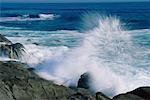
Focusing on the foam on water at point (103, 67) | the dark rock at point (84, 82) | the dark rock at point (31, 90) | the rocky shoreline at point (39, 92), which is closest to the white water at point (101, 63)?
the foam on water at point (103, 67)

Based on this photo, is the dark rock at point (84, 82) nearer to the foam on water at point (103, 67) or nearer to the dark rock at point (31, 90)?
the foam on water at point (103, 67)

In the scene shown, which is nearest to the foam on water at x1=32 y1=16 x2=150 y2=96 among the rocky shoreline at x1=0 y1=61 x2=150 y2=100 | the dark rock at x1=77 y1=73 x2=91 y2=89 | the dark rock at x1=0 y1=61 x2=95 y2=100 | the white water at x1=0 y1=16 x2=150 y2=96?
the white water at x1=0 y1=16 x2=150 y2=96

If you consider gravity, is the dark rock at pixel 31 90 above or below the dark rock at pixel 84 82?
above

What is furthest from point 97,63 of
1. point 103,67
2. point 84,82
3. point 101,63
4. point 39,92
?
point 39,92

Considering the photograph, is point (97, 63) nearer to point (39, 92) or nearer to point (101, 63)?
point (101, 63)

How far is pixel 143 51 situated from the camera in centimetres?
2309

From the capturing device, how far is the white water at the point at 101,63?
14789 mm

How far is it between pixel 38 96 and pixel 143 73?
763 cm

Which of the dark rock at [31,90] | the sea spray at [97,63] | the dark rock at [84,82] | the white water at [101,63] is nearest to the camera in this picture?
the dark rock at [31,90]

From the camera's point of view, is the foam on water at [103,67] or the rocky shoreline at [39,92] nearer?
the rocky shoreline at [39,92]

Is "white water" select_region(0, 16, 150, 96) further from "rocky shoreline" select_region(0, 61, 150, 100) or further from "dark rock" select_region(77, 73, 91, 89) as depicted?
"rocky shoreline" select_region(0, 61, 150, 100)

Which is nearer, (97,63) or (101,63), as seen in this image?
(97,63)

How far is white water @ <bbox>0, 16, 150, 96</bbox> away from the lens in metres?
14.8

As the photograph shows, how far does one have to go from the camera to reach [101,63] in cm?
1858
